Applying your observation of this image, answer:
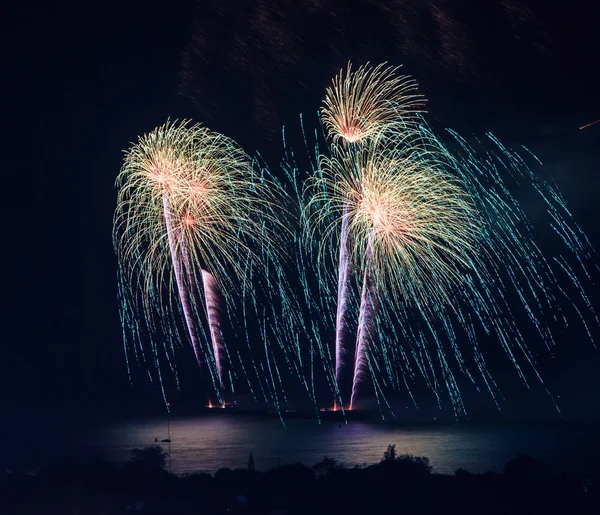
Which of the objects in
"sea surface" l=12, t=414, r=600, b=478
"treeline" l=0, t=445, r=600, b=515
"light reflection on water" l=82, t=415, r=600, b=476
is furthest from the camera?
"sea surface" l=12, t=414, r=600, b=478

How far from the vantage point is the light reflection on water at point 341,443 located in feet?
220

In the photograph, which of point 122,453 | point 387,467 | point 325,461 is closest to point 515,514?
point 387,467

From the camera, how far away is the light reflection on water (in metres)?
67.1

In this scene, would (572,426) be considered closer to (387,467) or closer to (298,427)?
(298,427)

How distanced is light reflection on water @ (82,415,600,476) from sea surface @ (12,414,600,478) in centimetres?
9

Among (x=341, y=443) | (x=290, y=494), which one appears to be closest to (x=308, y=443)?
(x=341, y=443)

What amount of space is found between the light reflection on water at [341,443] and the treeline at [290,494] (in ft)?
60.1

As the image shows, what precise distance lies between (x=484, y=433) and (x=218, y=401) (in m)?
52.2

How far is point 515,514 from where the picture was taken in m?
35.2

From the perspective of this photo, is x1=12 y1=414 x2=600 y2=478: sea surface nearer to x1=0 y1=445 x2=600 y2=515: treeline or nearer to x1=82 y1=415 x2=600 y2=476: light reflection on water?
x1=82 y1=415 x2=600 y2=476: light reflection on water

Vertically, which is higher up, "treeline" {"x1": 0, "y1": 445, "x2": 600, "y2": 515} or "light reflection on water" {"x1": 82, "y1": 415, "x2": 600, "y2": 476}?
"light reflection on water" {"x1": 82, "y1": 415, "x2": 600, "y2": 476}

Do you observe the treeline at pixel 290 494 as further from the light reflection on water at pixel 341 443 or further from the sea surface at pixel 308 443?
the light reflection on water at pixel 341 443

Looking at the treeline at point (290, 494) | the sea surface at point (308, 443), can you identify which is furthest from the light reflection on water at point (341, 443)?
the treeline at point (290, 494)

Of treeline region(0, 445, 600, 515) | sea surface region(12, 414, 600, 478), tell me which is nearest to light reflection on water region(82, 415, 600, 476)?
sea surface region(12, 414, 600, 478)
